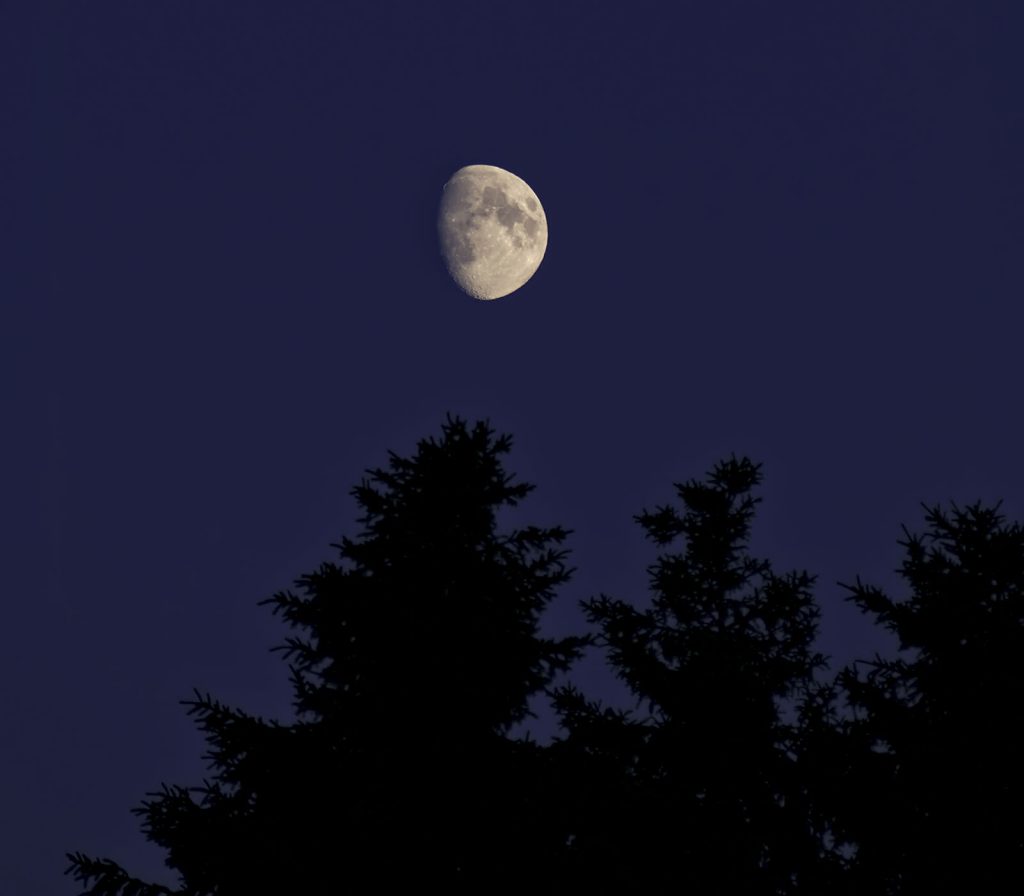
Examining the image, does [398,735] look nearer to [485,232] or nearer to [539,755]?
[539,755]

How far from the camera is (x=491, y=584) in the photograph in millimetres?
14375

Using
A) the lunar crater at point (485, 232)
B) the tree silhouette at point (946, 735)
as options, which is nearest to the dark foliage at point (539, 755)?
the tree silhouette at point (946, 735)

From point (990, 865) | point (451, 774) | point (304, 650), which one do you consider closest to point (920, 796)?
point (990, 865)

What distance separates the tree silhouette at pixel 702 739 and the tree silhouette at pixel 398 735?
99cm

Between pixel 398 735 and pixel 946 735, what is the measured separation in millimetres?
6554

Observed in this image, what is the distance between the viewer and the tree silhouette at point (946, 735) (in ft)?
37.7

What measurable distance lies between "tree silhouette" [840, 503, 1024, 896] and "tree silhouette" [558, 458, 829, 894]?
1573 millimetres

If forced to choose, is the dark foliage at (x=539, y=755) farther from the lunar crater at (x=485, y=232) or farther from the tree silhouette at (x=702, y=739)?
the lunar crater at (x=485, y=232)

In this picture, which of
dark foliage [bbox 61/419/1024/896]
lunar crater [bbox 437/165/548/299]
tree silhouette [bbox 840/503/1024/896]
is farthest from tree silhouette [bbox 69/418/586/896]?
lunar crater [bbox 437/165/548/299]

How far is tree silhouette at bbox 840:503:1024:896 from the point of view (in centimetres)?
1148

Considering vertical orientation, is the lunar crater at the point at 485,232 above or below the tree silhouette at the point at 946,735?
above

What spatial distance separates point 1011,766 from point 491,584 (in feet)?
22.0

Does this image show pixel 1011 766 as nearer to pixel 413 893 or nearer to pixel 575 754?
pixel 575 754

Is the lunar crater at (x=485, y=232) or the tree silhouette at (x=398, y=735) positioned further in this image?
the lunar crater at (x=485, y=232)
